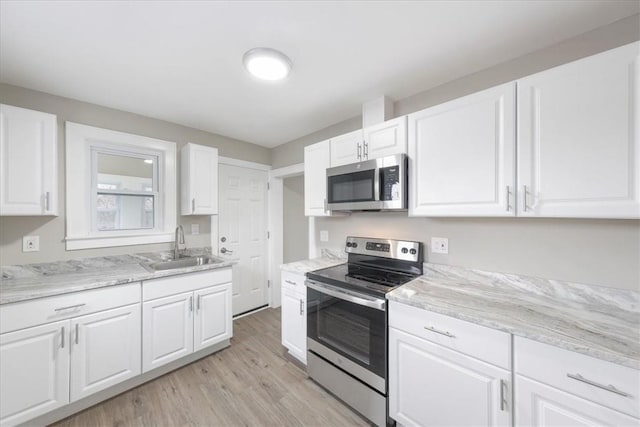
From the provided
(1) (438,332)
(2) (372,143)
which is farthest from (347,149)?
(1) (438,332)

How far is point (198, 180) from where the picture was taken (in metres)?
2.57

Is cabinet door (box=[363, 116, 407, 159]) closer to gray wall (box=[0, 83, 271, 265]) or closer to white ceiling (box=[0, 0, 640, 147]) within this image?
white ceiling (box=[0, 0, 640, 147])

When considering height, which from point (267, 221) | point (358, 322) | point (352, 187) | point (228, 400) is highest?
point (352, 187)

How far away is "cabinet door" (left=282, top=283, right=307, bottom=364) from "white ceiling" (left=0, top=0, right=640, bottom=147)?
1.76 meters

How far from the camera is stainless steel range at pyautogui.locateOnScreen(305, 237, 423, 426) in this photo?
61.0 inches

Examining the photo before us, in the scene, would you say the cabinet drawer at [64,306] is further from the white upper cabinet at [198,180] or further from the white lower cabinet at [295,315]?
the white lower cabinet at [295,315]

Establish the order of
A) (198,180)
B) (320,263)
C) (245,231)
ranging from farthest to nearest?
(245,231), (198,180), (320,263)

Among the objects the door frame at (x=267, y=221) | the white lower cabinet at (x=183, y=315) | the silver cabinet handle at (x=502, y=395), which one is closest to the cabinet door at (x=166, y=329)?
the white lower cabinet at (x=183, y=315)

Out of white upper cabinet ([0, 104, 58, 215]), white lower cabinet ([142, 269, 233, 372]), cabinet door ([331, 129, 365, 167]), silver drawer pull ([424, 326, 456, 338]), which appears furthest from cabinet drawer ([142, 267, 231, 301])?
silver drawer pull ([424, 326, 456, 338])

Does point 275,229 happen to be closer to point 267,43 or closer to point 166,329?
point 166,329

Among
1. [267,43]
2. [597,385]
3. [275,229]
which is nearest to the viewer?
[597,385]

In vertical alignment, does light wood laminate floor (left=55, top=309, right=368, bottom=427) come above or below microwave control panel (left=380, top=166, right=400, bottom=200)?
below

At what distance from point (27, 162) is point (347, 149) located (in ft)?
7.82

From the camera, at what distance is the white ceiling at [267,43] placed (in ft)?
4.00
